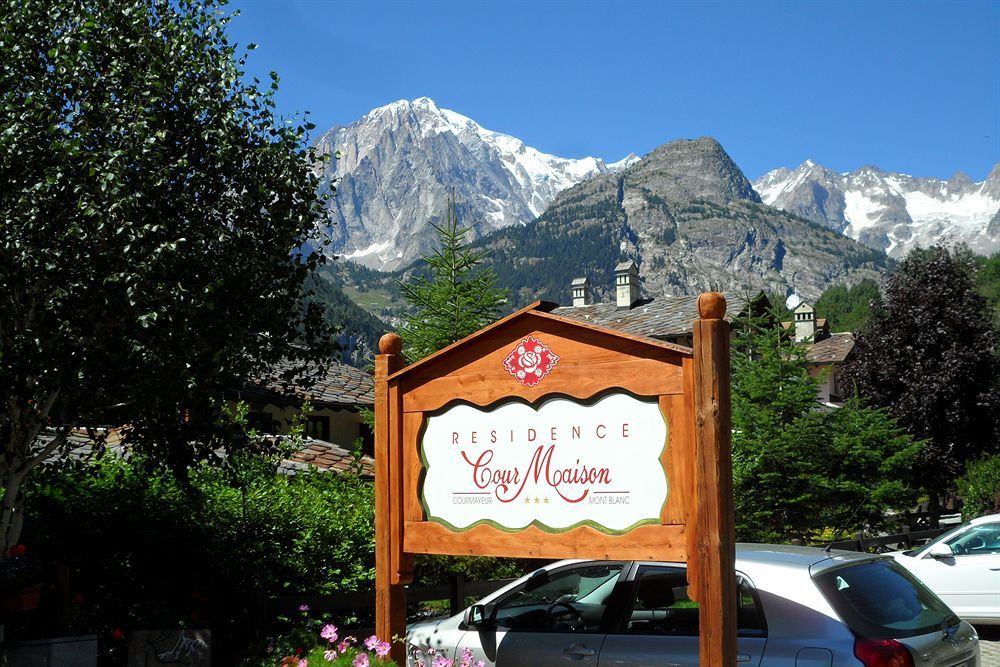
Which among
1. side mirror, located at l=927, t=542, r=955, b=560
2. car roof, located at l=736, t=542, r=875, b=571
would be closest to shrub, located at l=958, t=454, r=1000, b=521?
side mirror, located at l=927, t=542, r=955, b=560

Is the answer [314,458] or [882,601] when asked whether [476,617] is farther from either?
[314,458]

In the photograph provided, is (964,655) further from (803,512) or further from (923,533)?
(923,533)

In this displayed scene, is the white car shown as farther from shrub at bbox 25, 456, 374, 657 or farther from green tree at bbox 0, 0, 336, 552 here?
green tree at bbox 0, 0, 336, 552

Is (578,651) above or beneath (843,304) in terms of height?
beneath

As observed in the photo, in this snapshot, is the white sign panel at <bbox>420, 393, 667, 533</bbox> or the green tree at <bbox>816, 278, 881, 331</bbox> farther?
the green tree at <bbox>816, 278, 881, 331</bbox>

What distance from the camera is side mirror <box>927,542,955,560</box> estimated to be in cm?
1285

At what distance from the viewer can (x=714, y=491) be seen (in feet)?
18.6

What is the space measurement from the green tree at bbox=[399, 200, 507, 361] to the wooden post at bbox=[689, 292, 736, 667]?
12760 mm

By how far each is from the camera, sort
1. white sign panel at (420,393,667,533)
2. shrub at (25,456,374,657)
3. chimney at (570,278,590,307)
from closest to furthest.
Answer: white sign panel at (420,393,667,533) < shrub at (25,456,374,657) < chimney at (570,278,590,307)

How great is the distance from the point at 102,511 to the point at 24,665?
3.08 metres

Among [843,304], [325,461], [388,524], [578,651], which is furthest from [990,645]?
[843,304]

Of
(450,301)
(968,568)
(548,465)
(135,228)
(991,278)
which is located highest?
(991,278)

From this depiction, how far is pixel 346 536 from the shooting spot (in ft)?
37.5

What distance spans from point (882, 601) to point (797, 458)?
11519 mm
